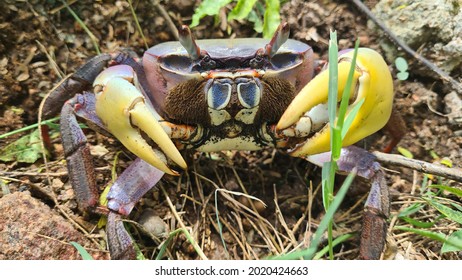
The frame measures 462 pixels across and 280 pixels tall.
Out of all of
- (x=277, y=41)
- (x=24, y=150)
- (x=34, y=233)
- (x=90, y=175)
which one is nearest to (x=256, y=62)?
(x=277, y=41)

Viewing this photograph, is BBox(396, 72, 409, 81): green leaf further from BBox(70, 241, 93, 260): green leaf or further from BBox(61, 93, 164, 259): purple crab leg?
BBox(70, 241, 93, 260): green leaf

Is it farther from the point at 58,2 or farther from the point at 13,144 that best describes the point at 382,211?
the point at 58,2

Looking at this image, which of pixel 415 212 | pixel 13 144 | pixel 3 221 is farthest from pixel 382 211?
pixel 13 144

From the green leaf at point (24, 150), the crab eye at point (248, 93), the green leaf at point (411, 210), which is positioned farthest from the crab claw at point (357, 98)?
the green leaf at point (24, 150)

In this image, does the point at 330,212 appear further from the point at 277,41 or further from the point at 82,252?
the point at 82,252

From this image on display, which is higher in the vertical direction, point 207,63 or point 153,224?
point 207,63

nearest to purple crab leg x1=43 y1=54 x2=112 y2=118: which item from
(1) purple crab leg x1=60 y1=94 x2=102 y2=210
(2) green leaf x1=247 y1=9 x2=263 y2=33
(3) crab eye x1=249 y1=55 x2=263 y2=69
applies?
(1) purple crab leg x1=60 y1=94 x2=102 y2=210
